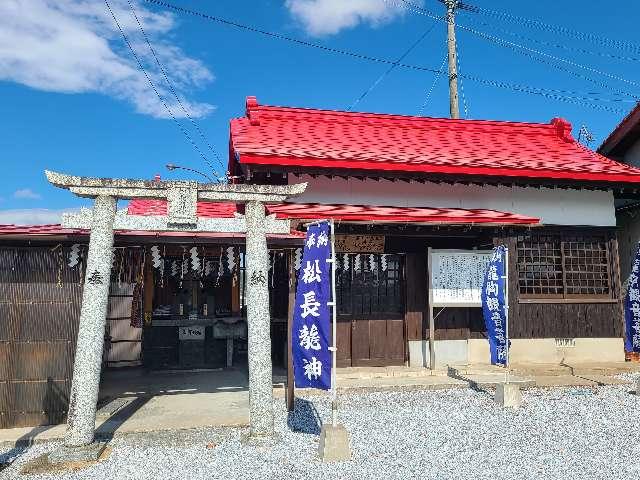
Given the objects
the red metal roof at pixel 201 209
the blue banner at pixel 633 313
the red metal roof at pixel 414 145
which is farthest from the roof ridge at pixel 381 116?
the blue banner at pixel 633 313

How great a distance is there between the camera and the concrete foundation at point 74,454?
606 cm

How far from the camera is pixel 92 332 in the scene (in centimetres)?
662

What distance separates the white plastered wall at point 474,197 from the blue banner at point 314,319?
14.8 ft

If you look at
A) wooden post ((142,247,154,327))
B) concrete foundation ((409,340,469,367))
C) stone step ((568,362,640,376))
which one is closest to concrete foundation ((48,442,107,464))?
wooden post ((142,247,154,327))

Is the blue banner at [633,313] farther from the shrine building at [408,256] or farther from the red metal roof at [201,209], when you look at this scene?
the red metal roof at [201,209]

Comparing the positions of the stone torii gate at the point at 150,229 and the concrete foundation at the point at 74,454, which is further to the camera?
the stone torii gate at the point at 150,229

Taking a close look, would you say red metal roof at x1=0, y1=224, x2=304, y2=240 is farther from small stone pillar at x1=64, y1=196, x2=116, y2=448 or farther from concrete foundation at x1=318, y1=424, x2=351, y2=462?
concrete foundation at x1=318, y1=424, x2=351, y2=462

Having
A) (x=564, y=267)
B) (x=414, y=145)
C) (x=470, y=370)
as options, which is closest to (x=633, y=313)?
(x=564, y=267)

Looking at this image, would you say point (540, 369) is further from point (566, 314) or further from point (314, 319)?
point (314, 319)

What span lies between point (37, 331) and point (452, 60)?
1703 centimetres

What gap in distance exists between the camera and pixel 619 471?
18.7 ft

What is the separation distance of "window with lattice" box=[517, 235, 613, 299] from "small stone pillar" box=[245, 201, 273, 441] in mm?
8058

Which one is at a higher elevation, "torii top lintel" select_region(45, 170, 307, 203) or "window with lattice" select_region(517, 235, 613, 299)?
"torii top lintel" select_region(45, 170, 307, 203)

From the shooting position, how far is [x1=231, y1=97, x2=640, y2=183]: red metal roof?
36.7 feet
